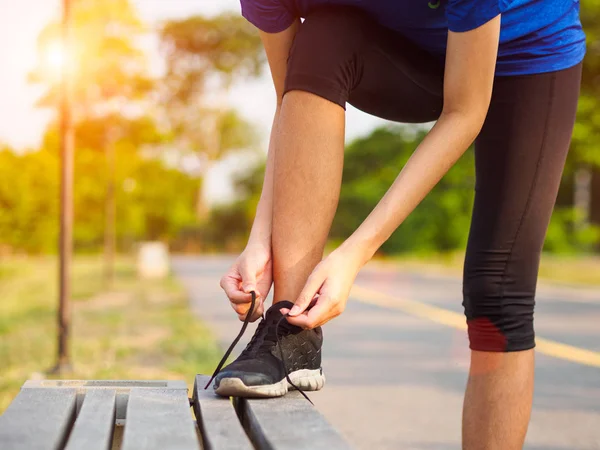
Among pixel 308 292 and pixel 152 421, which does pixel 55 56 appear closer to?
pixel 308 292

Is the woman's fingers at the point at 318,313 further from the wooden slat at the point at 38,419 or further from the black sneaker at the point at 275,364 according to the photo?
the wooden slat at the point at 38,419

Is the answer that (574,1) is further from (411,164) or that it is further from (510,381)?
(510,381)

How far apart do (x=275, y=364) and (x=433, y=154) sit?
1.63ft

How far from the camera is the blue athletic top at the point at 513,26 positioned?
1815mm

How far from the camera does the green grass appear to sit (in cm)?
493

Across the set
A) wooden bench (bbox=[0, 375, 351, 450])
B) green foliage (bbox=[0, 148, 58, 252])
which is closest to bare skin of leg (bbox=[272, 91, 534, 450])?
wooden bench (bbox=[0, 375, 351, 450])

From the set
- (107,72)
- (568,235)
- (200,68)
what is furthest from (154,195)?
(107,72)

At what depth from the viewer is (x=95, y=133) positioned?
1322cm

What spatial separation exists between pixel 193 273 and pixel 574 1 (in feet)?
50.1

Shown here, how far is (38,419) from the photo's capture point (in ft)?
4.65

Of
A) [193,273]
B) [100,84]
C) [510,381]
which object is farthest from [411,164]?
[193,273]

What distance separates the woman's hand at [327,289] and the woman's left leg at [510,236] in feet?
1.34

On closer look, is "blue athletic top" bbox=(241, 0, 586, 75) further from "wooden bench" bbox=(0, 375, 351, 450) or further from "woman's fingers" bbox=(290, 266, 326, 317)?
"wooden bench" bbox=(0, 375, 351, 450)

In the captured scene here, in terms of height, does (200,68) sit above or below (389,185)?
above
